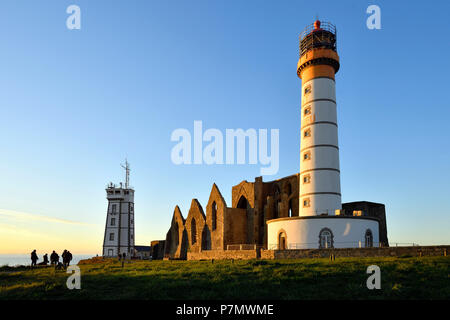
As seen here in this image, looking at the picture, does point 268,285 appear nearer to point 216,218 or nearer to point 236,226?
point 236,226

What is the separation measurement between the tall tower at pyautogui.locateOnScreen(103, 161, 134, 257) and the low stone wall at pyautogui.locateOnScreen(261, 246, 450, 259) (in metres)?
37.2

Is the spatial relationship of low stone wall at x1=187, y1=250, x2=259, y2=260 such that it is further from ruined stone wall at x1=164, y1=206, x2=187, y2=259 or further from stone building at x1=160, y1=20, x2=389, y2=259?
ruined stone wall at x1=164, y1=206, x2=187, y2=259

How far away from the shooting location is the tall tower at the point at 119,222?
61969 millimetres

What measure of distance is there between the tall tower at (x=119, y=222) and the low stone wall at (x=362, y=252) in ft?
122

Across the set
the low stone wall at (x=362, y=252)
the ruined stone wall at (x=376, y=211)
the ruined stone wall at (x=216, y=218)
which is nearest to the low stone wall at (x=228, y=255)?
the low stone wall at (x=362, y=252)

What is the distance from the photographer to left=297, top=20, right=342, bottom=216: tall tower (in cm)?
3378

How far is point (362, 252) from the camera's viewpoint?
26.1 metres

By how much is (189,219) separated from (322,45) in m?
29.1

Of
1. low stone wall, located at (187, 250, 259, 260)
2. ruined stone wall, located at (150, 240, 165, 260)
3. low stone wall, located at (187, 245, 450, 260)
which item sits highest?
low stone wall, located at (187, 245, 450, 260)

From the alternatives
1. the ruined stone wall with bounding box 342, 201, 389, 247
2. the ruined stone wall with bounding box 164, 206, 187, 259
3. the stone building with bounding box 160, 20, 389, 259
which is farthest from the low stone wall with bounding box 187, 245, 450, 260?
the ruined stone wall with bounding box 164, 206, 187, 259

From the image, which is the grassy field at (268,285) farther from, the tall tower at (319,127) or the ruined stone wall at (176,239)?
the ruined stone wall at (176,239)
